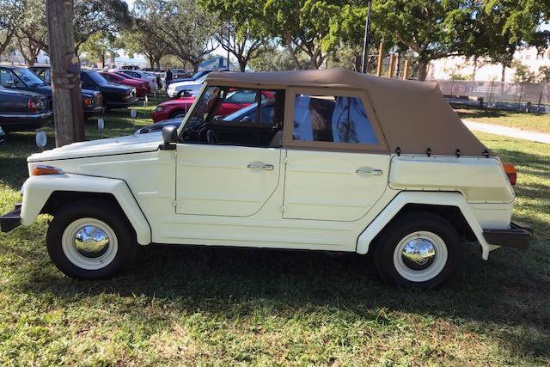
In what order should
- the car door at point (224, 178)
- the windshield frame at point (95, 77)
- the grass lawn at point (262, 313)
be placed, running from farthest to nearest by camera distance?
the windshield frame at point (95, 77)
the car door at point (224, 178)
the grass lawn at point (262, 313)

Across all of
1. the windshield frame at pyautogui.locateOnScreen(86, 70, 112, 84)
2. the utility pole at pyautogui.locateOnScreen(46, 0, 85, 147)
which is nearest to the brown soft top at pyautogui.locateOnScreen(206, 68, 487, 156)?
the utility pole at pyautogui.locateOnScreen(46, 0, 85, 147)

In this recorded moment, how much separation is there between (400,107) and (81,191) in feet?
8.55

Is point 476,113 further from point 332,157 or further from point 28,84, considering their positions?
point 332,157

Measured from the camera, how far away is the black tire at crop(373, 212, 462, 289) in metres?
3.83

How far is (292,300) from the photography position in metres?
3.76

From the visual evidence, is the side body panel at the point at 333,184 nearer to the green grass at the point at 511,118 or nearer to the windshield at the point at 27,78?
the windshield at the point at 27,78

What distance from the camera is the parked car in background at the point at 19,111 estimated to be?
30.9 ft

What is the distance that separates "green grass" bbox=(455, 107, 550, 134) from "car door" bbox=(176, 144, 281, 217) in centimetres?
1752

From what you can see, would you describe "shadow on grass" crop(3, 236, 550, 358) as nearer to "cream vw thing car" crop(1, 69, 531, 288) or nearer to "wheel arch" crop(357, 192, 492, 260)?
"cream vw thing car" crop(1, 69, 531, 288)

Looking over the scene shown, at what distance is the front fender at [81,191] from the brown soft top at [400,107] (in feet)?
Answer: 3.68

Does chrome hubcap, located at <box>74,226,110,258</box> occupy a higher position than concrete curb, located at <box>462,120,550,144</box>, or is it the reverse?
chrome hubcap, located at <box>74,226,110,258</box>

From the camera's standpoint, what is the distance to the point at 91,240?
12.5 ft

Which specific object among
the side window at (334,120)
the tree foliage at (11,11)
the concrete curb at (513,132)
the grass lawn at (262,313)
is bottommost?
the grass lawn at (262,313)

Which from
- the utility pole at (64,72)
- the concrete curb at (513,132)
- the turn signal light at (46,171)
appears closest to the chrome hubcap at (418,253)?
the turn signal light at (46,171)
